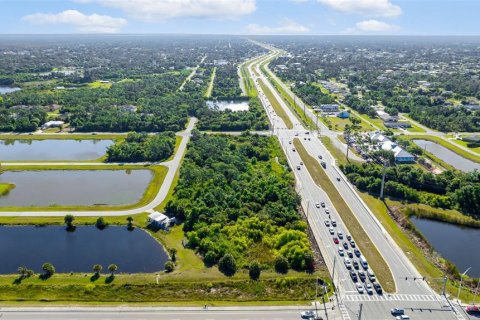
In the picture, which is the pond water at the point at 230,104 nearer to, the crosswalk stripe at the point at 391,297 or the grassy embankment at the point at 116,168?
the grassy embankment at the point at 116,168

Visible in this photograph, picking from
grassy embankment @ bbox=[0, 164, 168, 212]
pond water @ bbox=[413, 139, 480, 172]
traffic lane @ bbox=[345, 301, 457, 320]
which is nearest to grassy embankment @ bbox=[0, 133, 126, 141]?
grassy embankment @ bbox=[0, 164, 168, 212]

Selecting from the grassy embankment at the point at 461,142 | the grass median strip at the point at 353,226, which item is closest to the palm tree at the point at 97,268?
the grass median strip at the point at 353,226

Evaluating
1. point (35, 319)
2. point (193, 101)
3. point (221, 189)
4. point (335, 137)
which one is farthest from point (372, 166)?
point (193, 101)

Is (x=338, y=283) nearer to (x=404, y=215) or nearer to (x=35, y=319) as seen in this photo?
(x=404, y=215)

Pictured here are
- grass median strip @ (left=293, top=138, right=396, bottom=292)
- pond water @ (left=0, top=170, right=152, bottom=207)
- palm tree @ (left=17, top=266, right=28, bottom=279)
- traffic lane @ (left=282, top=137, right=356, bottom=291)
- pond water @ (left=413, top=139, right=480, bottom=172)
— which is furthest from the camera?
pond water @ (left=413, top=139, right=480, bottom=172)

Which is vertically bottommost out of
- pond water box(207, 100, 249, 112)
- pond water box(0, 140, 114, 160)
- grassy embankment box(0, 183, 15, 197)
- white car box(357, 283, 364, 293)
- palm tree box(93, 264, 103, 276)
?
white car box(357, 283, 364, 293)

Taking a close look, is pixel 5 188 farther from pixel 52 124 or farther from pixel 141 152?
pixel 52 124

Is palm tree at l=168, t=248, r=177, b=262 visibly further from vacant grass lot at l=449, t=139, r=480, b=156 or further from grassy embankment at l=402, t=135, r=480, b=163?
vacant grass lot at l=449, t=139, r=480, b=156
